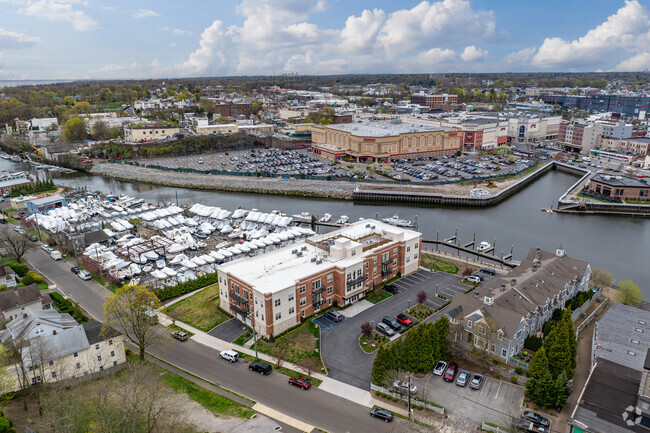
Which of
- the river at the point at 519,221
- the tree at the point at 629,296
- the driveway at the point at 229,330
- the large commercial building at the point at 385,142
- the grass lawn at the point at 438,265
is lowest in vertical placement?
the river at the point at 519,221

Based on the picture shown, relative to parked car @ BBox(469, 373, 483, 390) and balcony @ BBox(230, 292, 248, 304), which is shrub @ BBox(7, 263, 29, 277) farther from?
parked car @ BBox(469, 373, 483, 390)

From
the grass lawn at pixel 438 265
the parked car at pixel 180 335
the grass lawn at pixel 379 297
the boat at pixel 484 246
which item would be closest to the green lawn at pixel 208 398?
the parked car at pixel 180 335

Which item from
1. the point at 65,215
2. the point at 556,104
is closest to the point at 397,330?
the point at 65,215

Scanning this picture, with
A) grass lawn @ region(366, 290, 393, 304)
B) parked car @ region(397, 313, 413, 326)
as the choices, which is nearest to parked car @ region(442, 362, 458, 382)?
parked car @ region(397, 313, 413, 326)

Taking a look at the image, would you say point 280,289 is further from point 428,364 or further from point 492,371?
point 492,371

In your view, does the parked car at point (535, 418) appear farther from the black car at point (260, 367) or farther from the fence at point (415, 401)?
the black car at point (260, 367)

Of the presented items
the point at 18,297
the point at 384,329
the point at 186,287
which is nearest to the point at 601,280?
the point at 384,329

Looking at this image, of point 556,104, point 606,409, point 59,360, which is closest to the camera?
point 606,409
